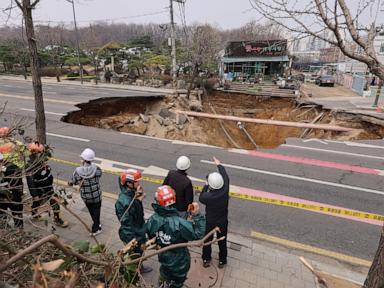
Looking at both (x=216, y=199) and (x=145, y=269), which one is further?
(x=145, y=269)

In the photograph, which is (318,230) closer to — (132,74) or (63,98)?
(63,98)

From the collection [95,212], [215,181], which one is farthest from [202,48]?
[215,181]

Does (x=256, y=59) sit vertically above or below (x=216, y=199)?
above

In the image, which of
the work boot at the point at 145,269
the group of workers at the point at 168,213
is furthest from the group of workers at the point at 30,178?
the work boot at the point at 145,269

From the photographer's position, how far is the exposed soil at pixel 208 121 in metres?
15.8

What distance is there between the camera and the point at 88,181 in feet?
16.2

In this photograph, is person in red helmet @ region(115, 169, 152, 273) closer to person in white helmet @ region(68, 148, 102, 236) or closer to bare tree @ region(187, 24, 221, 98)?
person in white helmet @ region(68, 148, 102, 236)

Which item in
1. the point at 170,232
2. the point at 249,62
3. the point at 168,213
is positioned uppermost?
the point at 249,62

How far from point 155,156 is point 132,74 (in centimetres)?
2774

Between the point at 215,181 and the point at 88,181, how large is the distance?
230 centimetres

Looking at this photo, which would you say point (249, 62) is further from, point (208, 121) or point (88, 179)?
point (88, 179)

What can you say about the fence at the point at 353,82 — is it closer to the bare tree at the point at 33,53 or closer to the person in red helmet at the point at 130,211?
the bare tree at the point at 33,53

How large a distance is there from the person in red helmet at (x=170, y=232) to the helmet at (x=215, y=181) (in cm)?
84

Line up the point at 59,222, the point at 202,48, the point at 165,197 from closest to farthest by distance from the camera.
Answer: the point at 165,197 → the point at 59,222 → the point at 202,48
